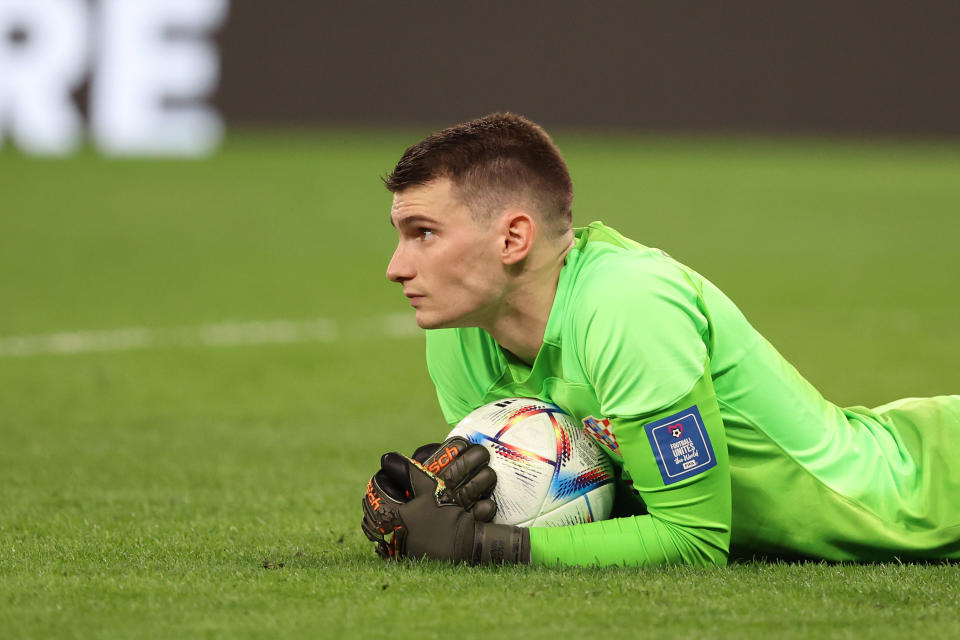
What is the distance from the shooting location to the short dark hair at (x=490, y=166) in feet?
12.1

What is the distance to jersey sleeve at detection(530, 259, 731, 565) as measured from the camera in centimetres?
345

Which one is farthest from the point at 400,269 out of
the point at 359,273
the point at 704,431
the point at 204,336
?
the point at 359,273

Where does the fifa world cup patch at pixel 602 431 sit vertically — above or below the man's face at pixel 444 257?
below

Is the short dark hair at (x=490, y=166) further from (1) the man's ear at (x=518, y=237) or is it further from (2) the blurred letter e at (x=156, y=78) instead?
(2) the blurred letter e at (x=156, y=78)

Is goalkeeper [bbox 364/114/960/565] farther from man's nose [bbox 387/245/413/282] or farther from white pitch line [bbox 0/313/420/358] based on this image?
white pitch line [bbox 0/313/420/358]

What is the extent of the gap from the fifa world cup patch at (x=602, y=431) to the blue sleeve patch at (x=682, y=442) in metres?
0.29

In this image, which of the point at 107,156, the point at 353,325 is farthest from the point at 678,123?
the point at 353,325

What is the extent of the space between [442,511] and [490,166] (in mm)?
907

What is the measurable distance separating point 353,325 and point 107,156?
1211cm

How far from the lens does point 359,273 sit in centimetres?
1325

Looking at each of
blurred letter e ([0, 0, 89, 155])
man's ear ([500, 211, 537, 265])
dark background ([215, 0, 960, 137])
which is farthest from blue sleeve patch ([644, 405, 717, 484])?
dark background ([215, 0, 960, 137])

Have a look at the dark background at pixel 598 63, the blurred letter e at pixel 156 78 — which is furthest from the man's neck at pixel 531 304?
the dark background at pixel 598 63

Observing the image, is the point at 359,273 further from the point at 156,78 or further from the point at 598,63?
the point at 598,63

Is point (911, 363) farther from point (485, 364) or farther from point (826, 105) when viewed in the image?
point (826, 105)
